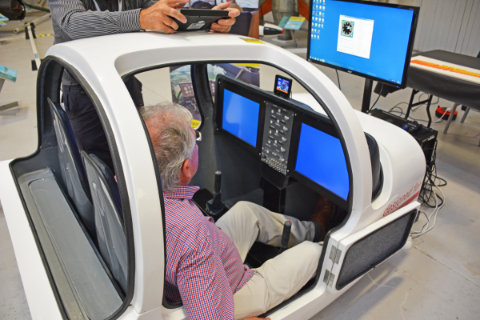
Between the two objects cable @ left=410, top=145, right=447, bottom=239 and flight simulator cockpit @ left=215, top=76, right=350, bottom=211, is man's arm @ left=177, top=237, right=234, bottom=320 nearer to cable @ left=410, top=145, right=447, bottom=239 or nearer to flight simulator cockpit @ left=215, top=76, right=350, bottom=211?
flight simulator cockpit @ left=215, top=76, right=350, bottom=211

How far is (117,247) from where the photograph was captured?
44.3 inches

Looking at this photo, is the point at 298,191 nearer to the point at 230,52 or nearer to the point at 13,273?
the point at 230,52

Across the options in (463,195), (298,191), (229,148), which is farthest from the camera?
(463,195)

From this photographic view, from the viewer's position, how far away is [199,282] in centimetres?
105

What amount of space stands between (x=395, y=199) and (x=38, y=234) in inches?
56.8

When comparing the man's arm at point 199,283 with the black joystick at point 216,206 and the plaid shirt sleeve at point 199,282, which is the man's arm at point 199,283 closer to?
the plaid shirt sleeve at point 199,282

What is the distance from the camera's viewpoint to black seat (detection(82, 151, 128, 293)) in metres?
1.05

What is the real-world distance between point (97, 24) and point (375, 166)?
1183mm

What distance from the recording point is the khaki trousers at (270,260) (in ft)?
4.53

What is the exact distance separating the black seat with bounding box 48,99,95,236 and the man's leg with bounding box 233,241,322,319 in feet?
2.22

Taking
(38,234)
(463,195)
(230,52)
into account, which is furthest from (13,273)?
(463,195)

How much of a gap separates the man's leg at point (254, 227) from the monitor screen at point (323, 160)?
11.2 inches

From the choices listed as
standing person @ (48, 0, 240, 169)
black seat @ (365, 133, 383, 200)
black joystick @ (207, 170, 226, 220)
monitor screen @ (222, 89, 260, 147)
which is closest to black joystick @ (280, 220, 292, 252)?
black seat @ (365, 133, 383, 200)

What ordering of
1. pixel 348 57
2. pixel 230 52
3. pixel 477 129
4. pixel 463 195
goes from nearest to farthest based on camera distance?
pixel 230 52 → pixel 348 57 → pixel 463 195 → pixel 477 129
